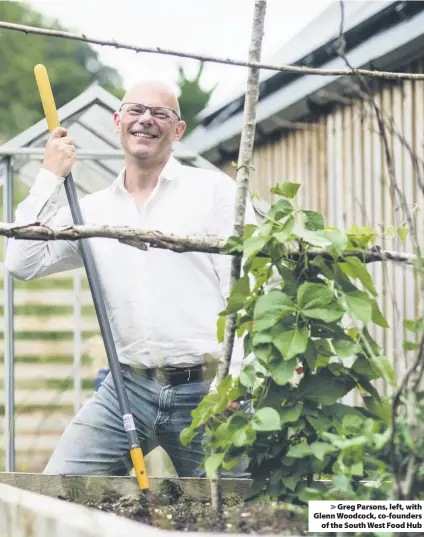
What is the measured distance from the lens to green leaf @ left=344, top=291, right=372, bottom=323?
198 cm

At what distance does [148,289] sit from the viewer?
2854mm

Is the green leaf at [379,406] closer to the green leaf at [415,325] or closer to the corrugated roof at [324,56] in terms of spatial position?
the green leaf at [415,325]

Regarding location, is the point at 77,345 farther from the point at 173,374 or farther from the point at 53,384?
the point at 173,374

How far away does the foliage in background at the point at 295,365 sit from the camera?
6.50ft

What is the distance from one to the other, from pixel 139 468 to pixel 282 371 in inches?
25.7

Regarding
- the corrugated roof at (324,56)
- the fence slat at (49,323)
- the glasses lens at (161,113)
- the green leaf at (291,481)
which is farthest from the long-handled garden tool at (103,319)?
the fence slat at (49,323)

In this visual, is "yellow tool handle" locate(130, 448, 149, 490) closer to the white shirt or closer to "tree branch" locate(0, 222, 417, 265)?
the white shirt

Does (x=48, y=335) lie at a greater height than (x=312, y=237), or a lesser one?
lesser

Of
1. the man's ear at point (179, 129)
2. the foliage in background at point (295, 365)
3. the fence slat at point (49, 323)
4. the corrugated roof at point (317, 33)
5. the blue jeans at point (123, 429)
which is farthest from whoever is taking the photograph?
the fence slat at point (49, 323)

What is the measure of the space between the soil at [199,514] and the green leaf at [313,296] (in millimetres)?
352

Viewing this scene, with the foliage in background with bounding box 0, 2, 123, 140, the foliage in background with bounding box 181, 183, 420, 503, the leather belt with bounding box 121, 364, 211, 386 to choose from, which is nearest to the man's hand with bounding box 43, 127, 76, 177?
the leather belt with bounding box 121, 364, 211, 386

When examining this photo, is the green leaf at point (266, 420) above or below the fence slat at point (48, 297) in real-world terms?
below

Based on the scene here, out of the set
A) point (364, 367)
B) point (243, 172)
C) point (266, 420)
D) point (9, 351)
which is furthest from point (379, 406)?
point (9, 351)

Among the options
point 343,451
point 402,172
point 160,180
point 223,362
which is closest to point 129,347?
point 160,180
